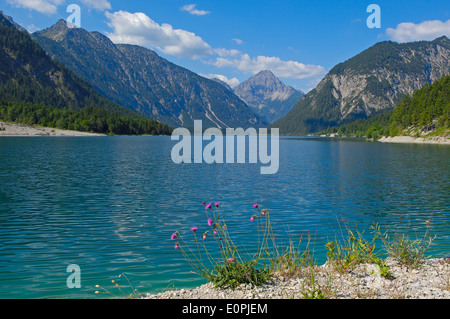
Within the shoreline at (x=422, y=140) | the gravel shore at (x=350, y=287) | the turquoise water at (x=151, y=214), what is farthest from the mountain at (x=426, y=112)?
the gravel shore at (x=350, y=287)


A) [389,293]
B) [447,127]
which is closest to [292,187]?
[389,293]

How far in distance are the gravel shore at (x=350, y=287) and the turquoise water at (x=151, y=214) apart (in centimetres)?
260

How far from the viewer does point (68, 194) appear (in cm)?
2856

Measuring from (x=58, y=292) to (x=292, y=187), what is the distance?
26655mm

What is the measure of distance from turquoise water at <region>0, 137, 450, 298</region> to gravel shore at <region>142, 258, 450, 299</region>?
260 cm

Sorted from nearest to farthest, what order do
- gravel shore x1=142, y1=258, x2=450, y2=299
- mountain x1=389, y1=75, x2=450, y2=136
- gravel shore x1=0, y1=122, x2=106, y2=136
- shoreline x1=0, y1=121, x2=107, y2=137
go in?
gravel shore x1=142, y1=258, x2=450, y2=299, mountain x1=389, y1=75, x2=450, y2=136, shoreline x1=0, y1=121, x2=107, y2=137, gravel shore x1=0, y1=122, x2=106, y2=136

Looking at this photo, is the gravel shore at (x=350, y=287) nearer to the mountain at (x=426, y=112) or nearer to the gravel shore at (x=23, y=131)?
the mountain at (x=426, y=112)

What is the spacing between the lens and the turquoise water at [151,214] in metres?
12.8

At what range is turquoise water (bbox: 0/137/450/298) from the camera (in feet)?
42.0

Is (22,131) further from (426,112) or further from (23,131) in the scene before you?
(426,112)

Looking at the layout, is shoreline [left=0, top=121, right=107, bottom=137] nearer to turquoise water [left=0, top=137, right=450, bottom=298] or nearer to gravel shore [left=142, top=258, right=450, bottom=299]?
turquoise water [left=0, top=137, right=450, bottom=298]

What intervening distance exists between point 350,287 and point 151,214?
15.4 metres

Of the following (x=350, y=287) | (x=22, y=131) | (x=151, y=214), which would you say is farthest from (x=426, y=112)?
(x=22, y=131)

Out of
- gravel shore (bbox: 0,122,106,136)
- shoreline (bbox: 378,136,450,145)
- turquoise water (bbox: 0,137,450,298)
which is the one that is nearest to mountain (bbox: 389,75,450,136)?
shoreline (bbox: 378,136,450,145)
